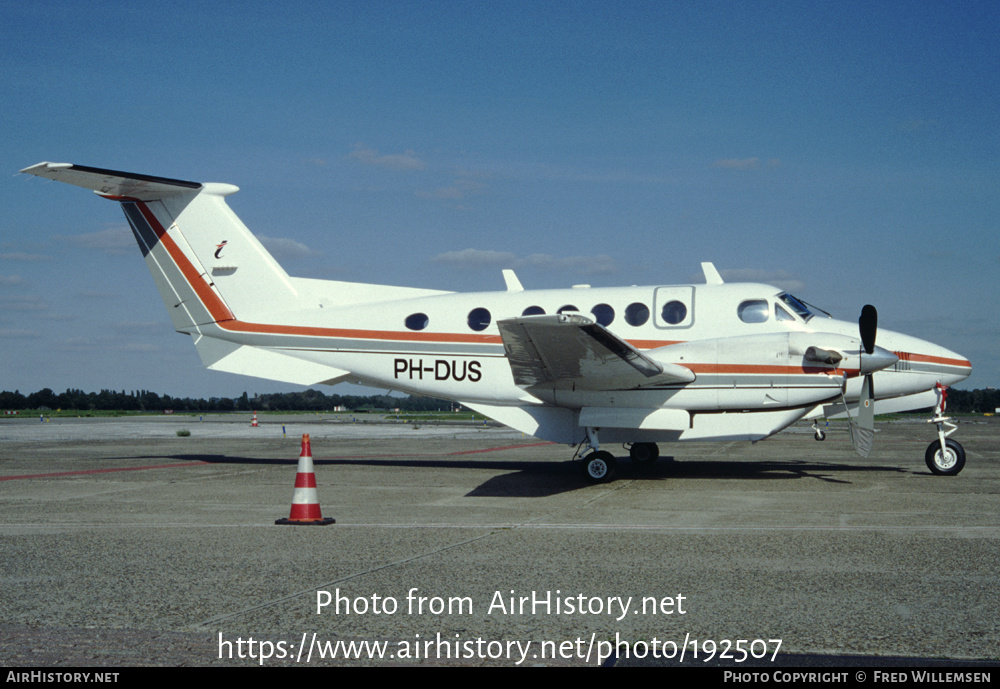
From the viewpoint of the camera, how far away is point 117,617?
4.44 metres

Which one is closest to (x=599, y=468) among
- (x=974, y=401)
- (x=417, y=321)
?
(x=417, y=321)

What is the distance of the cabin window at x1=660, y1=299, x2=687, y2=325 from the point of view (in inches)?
511

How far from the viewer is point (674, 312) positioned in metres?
13.0

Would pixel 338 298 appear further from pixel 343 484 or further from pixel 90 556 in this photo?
pixel 90 556

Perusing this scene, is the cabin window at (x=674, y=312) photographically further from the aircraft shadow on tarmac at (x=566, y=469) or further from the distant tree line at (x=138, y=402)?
the distant tree line at (x=138, y=402)

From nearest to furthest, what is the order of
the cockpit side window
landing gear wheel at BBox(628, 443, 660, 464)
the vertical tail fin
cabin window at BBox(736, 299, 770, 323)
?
the cockpit side window < cabin window at BBox(736, 299, 770, 323) < landing gear wheel at BBox(628, 443, 660, 464) < the vertical tail fin

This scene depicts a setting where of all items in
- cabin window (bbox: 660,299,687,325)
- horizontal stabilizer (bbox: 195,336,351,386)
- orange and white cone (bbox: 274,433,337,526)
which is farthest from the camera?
horizontal stabilizer (bbox: 195,336,351,386)

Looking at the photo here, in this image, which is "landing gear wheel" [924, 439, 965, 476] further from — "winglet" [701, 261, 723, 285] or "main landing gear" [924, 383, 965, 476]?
"winglet" [701, 261, 723, 285]

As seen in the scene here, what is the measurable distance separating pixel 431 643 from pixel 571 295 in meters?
10.1

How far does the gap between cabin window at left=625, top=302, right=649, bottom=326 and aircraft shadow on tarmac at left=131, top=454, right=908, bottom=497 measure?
2.59 m

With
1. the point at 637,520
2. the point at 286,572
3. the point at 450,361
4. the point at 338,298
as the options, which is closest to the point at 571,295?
the point at 450,361

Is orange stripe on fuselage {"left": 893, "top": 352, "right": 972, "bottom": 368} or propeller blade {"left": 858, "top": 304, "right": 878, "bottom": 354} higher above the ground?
propeller blade {"left": 858, "top": 304, "right": 878, "bottom": 354}

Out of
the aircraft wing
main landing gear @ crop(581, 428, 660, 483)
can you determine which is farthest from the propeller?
main landing gear @ crop(581, 428, 660, 483)

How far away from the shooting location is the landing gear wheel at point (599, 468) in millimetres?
11938
